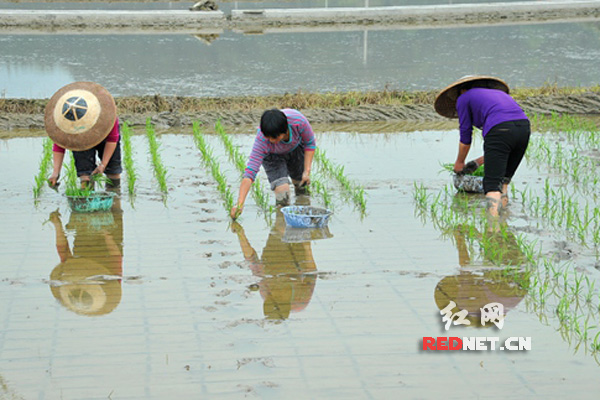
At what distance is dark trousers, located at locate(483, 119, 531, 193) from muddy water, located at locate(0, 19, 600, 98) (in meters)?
5.14

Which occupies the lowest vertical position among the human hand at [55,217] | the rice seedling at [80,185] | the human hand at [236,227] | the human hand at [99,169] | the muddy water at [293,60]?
the muddy water at [293,60]

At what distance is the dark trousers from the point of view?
5441 mm

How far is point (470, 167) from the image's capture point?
6258mm

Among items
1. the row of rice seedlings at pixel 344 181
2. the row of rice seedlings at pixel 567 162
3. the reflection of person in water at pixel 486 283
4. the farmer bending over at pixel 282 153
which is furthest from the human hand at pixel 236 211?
the row of rice seedlings at pixel 567 162

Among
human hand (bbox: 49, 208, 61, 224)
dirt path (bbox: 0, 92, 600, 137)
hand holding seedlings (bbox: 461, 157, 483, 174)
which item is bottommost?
dirt path (bbox: 0, 92, 600, 137)

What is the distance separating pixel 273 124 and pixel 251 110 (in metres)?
4.49

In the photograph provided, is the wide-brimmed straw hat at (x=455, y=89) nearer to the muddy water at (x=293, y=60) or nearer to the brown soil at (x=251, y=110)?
the brown soil at (x=251, y=110)

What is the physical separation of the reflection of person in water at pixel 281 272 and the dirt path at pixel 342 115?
394 centimetres

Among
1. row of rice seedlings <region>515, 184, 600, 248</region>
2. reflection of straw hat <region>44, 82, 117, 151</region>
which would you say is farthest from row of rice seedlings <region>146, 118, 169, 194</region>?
row of rice seedlings <region>515, 184, 600, 248</region>

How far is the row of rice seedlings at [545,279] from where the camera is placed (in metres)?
3.75

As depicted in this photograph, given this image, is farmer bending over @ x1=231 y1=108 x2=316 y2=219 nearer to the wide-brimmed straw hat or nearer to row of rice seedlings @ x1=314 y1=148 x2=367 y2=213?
row of rice seedlings @ x1=314 y1=148 x2=367 y2=213

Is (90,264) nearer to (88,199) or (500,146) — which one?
(88,199)

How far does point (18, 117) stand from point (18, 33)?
Answer: 33.6 ft

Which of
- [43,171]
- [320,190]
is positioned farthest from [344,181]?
[43,171]
